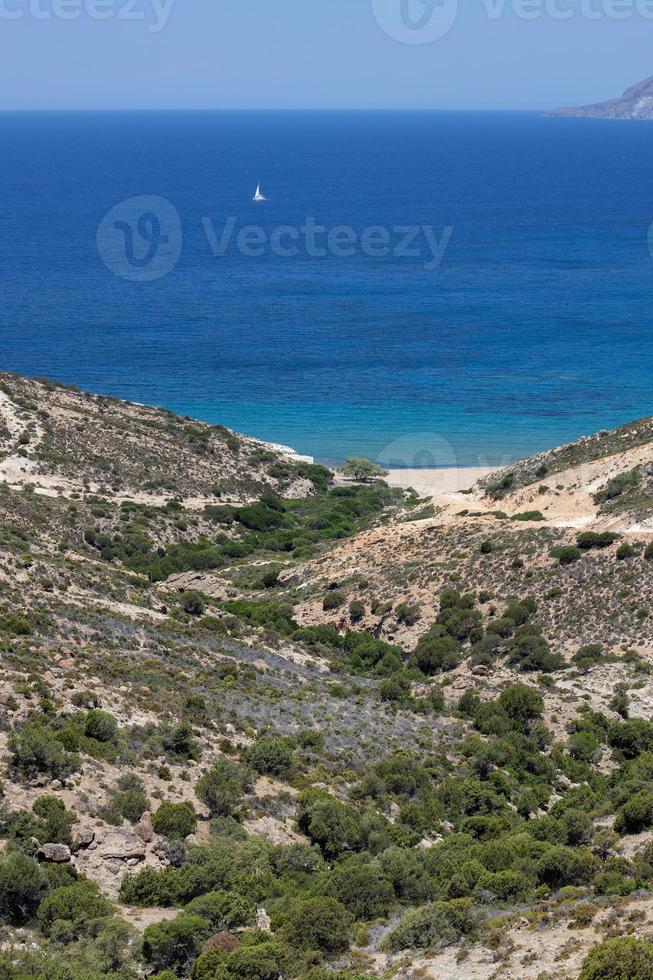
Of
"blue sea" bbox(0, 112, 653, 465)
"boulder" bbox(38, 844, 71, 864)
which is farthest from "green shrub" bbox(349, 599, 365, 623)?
"blue sea" bbox(0, 112, 653, 465)

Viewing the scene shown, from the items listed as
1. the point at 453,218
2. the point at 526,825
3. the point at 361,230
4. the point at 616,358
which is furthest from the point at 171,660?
the point at 453,218

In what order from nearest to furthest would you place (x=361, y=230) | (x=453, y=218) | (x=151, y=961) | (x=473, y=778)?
(x=151, y=961), (x=473, y=778), (x=361, y=230), (x=453, y=218)

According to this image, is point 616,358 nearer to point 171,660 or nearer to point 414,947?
point 171,660

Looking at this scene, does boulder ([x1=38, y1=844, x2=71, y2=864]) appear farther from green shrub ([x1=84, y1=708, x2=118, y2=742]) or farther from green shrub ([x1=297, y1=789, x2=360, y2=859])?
green shrub ([x1=297, y1=789, x2=360, y2=859])

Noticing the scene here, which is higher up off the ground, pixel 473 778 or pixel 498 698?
pixel 498 698

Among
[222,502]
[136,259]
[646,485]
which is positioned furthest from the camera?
[136,259]
